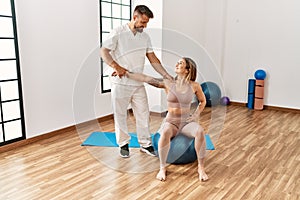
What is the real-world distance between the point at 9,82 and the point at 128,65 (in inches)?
49.0

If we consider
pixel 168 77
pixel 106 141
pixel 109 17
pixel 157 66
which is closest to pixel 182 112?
pixel 168 77

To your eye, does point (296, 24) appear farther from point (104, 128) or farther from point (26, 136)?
point (26, 136)

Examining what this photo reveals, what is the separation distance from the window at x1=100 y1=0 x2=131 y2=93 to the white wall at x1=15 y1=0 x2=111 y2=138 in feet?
0.50

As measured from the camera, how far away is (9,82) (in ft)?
9.68

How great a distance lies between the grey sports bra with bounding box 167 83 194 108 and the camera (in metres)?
2.40

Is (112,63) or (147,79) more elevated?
(112,63)

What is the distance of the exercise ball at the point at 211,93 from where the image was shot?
4914 millimetres

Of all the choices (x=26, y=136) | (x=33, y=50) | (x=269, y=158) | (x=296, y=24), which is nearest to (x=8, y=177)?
(x=26, y=136)

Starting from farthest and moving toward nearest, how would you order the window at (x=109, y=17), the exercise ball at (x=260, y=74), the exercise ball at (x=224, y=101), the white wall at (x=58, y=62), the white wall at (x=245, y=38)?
1. the exercise ball at (x=224, y=101)
2. the exercise ball at (x=260, y=74)
3. the white wall at (x=245, y=38)
4. the window at (x=109, y=17)
5. the white wall at (x=58, y=62)

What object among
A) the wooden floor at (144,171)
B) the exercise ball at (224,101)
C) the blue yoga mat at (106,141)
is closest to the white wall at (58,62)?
the wooden floor at (144,171)

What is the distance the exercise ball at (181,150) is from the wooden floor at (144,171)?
0.24 ft

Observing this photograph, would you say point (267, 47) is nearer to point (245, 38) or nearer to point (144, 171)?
point (245, 38)

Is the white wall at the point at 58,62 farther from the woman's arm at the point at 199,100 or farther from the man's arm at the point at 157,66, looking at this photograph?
the woman's arm at the point at 199,100

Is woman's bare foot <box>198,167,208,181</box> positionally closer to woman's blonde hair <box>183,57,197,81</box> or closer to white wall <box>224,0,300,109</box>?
woman's blonde hair <box>183,57,197,81</box>
